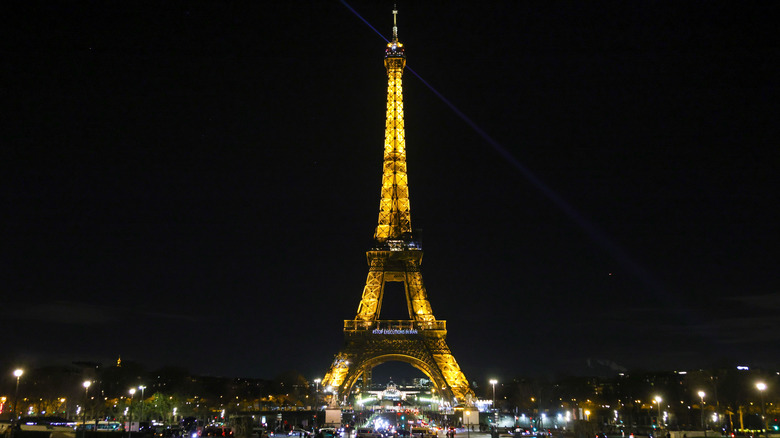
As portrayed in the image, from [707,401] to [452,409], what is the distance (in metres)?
35.6

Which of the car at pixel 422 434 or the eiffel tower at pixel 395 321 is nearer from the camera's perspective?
the car at pixel 422 434

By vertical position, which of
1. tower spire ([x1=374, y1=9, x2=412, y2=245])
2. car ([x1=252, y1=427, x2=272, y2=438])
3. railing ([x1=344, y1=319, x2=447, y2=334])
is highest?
tower spire ([x1=374, y1=9, x2=412, y2=245])

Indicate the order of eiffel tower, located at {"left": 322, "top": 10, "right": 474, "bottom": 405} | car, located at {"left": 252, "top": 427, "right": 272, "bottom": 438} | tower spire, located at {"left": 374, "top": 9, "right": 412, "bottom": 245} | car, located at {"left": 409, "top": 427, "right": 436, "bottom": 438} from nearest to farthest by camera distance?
car, located at {"left": 252, "top": 427, "right": 272, "bottom": 438}
car, located at {"left": 409, "top": 427, "right": 436, "bottom": 438}
eiffel tower, located at {"left": 322, "top": 10, "right": 474, "bottom": 405}
tower spire, located at {"left": 374, "top": 9, "right": 412, "bottom": 245}

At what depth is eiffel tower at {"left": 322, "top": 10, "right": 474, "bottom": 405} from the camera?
239 ft

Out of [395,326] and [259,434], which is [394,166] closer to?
[395,326]

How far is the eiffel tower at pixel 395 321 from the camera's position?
72875 millimetres

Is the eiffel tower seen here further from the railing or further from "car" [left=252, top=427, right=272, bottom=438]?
"car" [left=252, top=427, right=272, bottom=438]

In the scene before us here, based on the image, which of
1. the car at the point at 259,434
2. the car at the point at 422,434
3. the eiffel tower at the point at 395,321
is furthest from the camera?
the eiffel tower at the point at 395,321

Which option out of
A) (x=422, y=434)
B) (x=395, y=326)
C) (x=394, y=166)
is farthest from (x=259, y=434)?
(x=394, y=166)

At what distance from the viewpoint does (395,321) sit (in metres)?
76.4

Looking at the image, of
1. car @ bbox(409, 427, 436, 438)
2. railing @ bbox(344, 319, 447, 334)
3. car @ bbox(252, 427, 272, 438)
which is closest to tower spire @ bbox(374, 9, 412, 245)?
railing @ bbox(344, 319, 447, 334)

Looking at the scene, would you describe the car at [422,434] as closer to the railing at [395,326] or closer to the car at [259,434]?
the car at [259,434]

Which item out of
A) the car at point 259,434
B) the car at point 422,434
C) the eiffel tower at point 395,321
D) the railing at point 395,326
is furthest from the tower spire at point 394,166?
the car at point 259,434

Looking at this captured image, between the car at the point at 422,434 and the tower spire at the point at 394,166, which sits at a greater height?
the tower spire at the point at 394,166
